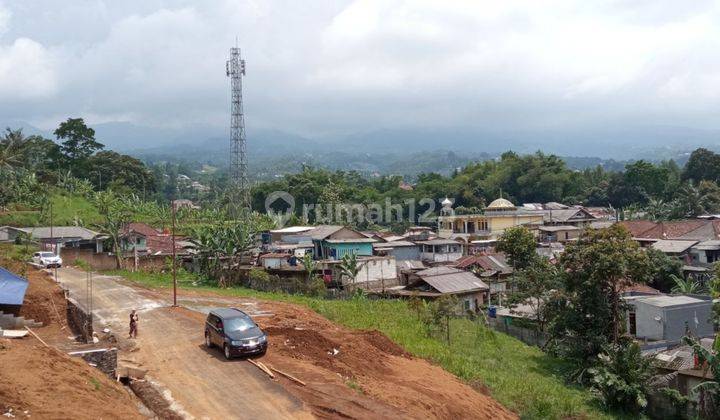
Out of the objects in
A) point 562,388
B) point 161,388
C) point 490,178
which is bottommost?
point 562,388

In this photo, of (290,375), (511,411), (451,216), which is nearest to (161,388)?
(290,375)

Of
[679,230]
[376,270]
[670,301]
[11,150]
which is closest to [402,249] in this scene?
[376,270]

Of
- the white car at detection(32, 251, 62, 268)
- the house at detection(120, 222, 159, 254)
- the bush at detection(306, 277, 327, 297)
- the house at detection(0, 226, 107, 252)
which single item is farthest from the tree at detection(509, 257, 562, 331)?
the house at detection(0, 226, 107, 252)

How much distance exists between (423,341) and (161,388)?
444 inches

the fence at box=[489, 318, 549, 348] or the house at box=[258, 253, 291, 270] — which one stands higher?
the house at box=[258, 253, 291, 270]

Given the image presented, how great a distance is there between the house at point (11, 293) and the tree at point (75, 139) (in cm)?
6606

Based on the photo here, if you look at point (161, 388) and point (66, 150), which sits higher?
point (66, 150)

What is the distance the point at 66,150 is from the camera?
275 feet

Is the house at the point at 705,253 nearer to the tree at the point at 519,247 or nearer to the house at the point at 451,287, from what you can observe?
the tree at the point at 519,247

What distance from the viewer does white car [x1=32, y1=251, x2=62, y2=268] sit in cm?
3538

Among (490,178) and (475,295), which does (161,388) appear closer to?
(475,295)

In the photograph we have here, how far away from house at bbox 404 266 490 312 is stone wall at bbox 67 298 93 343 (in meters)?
18.6

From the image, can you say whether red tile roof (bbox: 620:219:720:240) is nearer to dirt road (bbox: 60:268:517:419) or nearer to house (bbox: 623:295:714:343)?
house (bbox: 623:295:714:343)

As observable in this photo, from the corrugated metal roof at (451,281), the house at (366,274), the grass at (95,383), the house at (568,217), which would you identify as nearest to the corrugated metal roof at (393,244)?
the house at (366,274)
